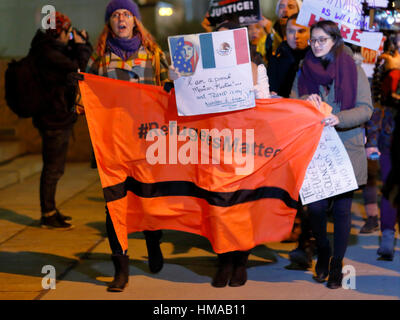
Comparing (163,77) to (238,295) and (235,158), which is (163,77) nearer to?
(235,158)

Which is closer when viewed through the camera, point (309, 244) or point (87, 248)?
point (309, 244)

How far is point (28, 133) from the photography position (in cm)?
1041

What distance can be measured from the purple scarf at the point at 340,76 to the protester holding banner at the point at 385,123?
437 mm

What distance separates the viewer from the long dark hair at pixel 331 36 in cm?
457

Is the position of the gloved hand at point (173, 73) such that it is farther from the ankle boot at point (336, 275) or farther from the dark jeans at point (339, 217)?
the ankle boot at point (336, 275)

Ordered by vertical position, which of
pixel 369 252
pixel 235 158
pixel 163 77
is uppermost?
pixel 163 77

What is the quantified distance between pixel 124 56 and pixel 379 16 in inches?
78.6

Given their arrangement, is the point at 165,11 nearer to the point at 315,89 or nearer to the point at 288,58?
the point at 288,58

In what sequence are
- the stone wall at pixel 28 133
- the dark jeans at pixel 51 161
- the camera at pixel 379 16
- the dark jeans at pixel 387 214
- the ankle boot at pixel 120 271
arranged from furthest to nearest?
the stone wall at pixel 28 133 → the dark jeans at pixel 51 161 → the dark jeans at pixel 387 214 → the camera at pixel 379 16 → the ankle boot at pixel 120 271

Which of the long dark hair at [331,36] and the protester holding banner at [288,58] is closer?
the long dark hair at [331,36]

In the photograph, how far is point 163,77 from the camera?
5016mm

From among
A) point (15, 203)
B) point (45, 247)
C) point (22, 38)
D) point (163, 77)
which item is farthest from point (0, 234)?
point (22, 38)

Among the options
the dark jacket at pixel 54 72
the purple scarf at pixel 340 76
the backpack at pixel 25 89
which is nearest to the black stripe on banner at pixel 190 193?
the purple scarf at pixel 340 76

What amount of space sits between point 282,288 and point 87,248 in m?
1.90
